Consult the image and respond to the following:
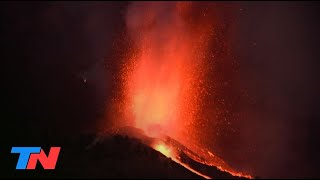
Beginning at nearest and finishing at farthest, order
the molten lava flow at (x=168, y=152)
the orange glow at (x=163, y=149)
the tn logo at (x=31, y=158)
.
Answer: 1. the tn logo at (x=31, y=158)
2. the molten lava flow at (x=168, y=152)
3. the orange glow at (x=163, y=149)

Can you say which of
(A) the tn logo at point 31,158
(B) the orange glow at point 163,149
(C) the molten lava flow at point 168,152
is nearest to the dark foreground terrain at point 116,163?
(A) the tn logo at point 31,158

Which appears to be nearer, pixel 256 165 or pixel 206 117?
pixel 256 165

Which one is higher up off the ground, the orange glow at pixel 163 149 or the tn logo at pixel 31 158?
the orange glow at pixel 163 149

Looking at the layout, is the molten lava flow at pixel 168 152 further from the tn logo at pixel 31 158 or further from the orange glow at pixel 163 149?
the tn logo at pixel 31 158

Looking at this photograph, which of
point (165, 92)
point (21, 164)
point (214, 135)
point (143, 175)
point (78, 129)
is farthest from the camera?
point (78, 129)

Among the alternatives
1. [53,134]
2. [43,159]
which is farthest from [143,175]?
[53,134]

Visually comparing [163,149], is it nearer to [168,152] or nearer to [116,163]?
[168,152]

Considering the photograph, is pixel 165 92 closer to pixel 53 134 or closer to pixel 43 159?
pixel 43 159

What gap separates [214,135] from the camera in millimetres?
53625

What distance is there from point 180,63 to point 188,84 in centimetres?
427

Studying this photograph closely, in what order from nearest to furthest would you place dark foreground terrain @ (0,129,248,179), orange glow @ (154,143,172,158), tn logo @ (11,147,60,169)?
dark foreground terrain @ (0,129,248,179) < tn logo @ (11,147,60,169) < orange glow @ (154,143,172,158)

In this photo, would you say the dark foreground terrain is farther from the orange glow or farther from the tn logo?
the orange glow

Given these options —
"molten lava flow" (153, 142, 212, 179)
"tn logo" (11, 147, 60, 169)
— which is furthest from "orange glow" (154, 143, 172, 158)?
"tn logo" (11, 147, 60, 169)

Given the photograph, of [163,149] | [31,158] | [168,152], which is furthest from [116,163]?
[31,158]
